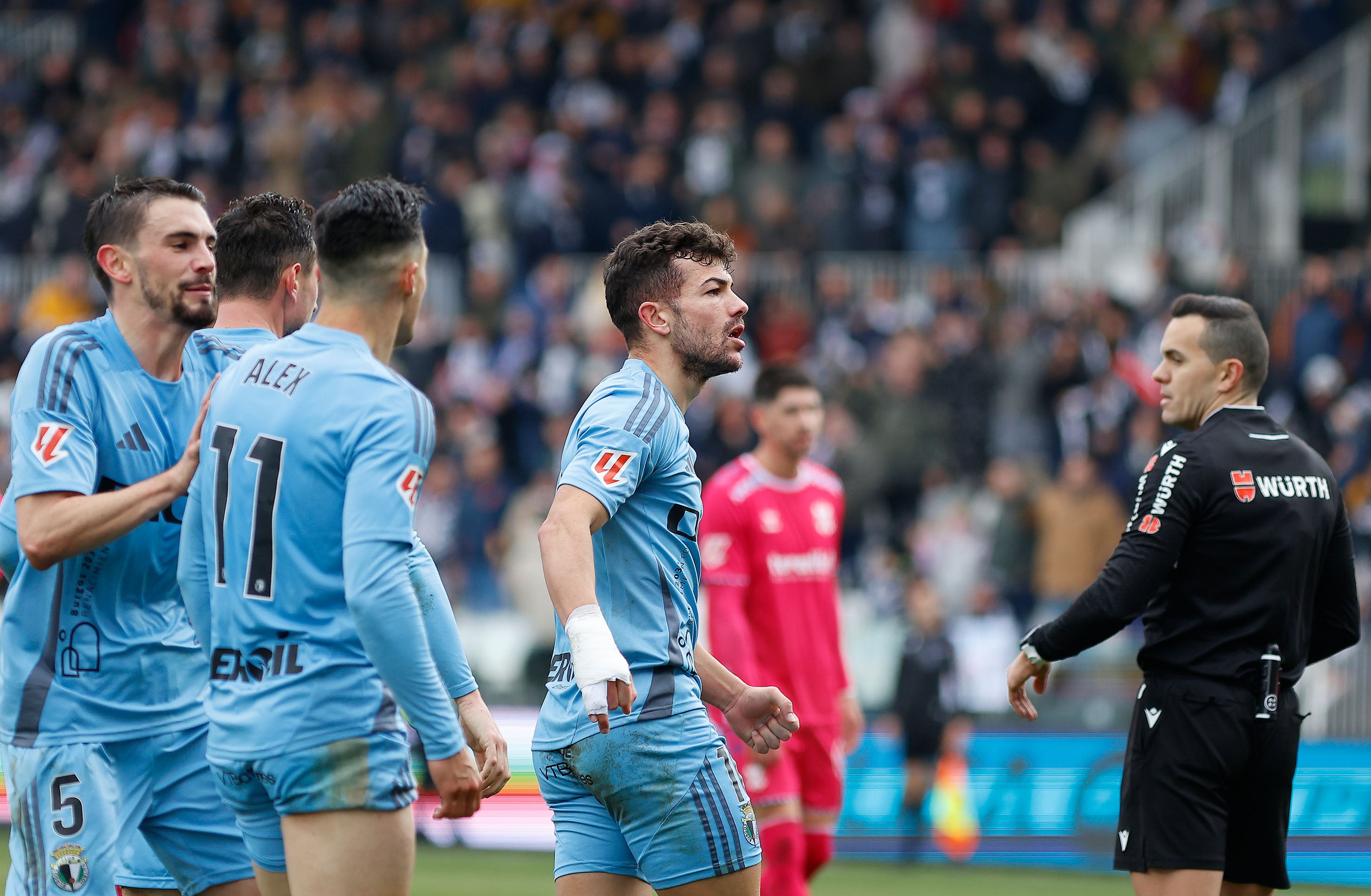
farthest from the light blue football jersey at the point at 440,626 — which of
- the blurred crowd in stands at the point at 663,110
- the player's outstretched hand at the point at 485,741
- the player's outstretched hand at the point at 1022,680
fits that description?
the blurred crowd in stands at the point at 663,110

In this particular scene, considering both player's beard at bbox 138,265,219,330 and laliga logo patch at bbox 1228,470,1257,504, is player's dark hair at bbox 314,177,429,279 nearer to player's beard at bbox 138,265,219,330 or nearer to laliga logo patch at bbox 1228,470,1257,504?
player's beard at bbox 138,265,219,330

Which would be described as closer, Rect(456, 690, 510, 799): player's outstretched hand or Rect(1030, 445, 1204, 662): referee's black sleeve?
Rect(456, 690, 510, 799): player's outstretched hand

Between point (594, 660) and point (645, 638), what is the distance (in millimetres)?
434

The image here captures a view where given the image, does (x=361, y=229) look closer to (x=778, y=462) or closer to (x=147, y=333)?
(x=147, y=333)

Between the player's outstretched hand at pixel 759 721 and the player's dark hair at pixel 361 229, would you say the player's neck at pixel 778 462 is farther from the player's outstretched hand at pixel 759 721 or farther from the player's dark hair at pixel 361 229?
the player's dark hair at pixel 361 229

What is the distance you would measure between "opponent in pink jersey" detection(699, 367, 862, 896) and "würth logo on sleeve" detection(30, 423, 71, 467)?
3.83 m

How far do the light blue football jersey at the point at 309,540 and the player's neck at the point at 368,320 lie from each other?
0.24 ft

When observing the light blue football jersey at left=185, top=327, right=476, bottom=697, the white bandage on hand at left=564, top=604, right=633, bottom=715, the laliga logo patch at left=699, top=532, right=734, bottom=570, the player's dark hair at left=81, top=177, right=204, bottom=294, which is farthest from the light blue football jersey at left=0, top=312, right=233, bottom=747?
the laliga logo patch at left=699, top=532, right=734, bottom=570

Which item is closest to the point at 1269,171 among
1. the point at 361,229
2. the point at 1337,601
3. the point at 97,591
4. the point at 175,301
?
the point at 1337,601

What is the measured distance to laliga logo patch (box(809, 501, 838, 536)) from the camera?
8289 mm

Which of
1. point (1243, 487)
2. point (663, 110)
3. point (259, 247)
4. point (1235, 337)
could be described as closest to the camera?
point (259, 247)

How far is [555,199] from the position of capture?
18.4 metres

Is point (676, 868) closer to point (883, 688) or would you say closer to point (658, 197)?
point (883, 688)

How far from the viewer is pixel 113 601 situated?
485cm
